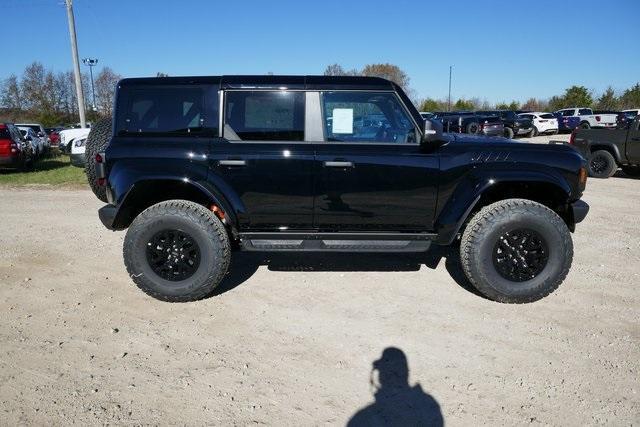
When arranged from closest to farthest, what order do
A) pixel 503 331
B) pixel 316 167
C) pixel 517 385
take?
pixel 517 385, pixel 503 331, pixel 316 167

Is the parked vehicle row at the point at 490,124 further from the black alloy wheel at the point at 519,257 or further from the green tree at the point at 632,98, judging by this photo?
the green tree at the point at 632,98

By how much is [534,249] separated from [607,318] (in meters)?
0.77

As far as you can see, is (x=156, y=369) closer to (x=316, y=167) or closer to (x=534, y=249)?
(x=316, y=167)

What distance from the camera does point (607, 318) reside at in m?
3.70

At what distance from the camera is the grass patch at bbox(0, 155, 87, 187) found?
10974 millimetres

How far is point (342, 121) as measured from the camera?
395 cm

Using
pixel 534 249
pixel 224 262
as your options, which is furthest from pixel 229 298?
pixel 534 249

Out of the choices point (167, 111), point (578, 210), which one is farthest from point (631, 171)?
point (167, 111)

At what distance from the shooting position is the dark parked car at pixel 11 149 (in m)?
12.1

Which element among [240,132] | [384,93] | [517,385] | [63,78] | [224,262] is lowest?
[517,385]

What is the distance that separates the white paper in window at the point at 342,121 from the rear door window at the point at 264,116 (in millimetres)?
290

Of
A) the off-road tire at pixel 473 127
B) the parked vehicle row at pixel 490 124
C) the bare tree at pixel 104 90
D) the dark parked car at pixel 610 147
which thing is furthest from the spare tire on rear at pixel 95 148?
the bare tree at pixel 104 90

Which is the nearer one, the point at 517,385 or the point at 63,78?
the point at 517,385

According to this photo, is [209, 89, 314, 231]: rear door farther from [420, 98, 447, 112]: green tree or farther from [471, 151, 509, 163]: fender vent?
[420, 98, 447, 112]: green tree
